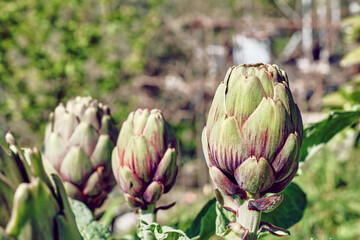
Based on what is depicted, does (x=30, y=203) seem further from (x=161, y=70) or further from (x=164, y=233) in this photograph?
(x=161, y=70)

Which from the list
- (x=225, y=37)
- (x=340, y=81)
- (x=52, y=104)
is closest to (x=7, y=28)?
(x=52, y=104)

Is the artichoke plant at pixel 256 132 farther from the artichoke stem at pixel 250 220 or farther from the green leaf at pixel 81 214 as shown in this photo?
the green leaf at pixel 81 214

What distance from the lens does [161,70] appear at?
15.0 ft

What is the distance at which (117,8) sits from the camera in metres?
3.61

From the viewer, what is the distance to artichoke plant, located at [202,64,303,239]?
0.38m

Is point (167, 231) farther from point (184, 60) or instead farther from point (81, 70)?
point (184, 60)

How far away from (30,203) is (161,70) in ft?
14.2

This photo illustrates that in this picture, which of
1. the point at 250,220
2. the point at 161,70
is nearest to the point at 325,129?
the point at 250,220

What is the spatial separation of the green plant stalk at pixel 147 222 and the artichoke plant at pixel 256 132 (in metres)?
0.11

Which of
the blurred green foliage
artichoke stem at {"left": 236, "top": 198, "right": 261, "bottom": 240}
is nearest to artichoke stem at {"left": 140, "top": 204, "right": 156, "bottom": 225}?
artichoke stem at {"left": 236, "top": 198, "right": 261, "bottom": 240}

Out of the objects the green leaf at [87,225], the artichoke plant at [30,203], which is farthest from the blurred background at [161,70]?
the artichoke plant at [30,203]

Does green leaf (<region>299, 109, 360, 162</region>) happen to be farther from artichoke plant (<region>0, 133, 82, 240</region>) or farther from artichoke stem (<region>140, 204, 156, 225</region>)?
artichoke plant (<region>0, 133, 82, 240</region>)

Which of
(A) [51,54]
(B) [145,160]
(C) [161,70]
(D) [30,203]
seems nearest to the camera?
(D) [30,203]

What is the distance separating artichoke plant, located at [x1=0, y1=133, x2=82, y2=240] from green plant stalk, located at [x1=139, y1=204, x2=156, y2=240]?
15 centimetres
